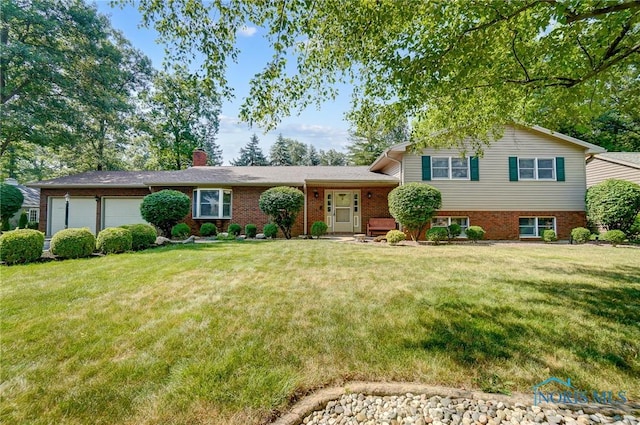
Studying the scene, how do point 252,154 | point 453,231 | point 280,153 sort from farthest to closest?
point 252,154
point 280,153
point 453,231

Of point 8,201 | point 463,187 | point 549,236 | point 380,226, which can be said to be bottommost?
point 549,236

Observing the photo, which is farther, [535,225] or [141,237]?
[535,225]

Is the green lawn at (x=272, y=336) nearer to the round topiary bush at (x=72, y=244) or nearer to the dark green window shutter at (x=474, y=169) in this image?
the round topiary bush at (x=72, y=244)

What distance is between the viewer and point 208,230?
503 inches

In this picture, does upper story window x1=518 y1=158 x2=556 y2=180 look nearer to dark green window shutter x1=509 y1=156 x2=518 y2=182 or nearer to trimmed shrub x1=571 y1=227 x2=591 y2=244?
dark green window shutter x1=509 y1=156 x2=518 y2=182

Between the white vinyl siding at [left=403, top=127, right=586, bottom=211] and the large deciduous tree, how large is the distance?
19.7 metres

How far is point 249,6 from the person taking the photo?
12.6ft

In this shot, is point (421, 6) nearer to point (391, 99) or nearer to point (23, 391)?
point (391, 99)

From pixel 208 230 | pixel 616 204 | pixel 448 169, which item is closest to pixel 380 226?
pixel 448 169

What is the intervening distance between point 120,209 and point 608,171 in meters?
24.2

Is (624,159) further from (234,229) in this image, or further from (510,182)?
(234,229)

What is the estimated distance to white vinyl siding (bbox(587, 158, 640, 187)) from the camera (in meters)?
13.3

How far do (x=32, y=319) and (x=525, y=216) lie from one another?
50.5ft

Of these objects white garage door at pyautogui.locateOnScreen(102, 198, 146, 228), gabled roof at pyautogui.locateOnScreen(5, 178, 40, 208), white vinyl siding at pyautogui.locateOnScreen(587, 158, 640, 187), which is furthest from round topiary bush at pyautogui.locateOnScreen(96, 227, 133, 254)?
white vinyl siding at pyautogui.locateOnScreen(587, 158, 640, 187)
